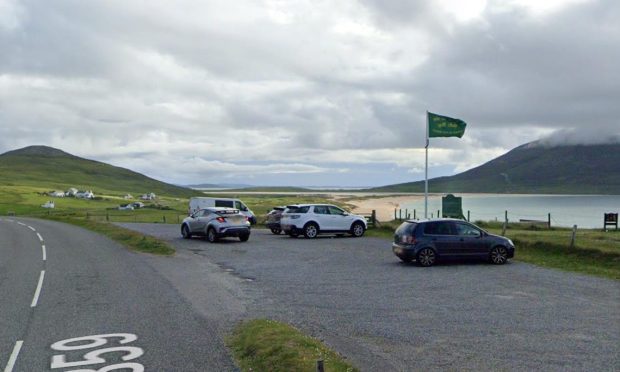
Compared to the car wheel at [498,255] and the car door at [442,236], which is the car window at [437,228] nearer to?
the car door at [442,236]

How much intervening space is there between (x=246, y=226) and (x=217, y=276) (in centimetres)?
1284

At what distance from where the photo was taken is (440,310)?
490 inches

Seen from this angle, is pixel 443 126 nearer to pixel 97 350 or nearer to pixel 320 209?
pixel 320 209

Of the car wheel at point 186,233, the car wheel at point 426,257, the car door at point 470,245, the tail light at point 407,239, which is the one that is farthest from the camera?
the car wheel at point 186,233

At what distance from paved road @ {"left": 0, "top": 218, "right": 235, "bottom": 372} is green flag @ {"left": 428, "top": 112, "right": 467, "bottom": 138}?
62.2 feet

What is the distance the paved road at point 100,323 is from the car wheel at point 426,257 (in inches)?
334

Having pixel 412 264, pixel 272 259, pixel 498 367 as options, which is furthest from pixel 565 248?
pixel 498 367

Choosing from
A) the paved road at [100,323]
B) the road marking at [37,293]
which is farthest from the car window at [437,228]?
the road marking at [37,293]

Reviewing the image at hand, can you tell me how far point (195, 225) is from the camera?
32281 millimetres

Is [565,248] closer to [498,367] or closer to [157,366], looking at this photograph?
[498,367]

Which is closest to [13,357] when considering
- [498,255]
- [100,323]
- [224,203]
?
[100,323]

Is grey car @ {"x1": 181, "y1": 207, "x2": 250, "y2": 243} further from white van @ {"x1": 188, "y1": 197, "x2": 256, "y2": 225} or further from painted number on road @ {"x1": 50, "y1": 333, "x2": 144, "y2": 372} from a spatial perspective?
painted number on road @ {"x1": 50, "y1": 333, "x2": 144, "y2": 372}

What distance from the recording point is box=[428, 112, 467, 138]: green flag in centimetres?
3303

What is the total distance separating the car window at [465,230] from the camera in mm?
20797
